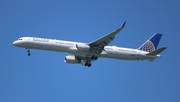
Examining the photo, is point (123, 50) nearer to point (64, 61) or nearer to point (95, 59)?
point (95, 59)

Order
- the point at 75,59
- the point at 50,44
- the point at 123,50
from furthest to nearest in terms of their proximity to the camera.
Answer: the point at 75,59 → the point at 123,50 → the point at 50,44

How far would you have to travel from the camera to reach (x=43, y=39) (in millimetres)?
48406

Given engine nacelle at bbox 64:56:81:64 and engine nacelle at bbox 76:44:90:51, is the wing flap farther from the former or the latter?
engine nacelle at bbox 64:56:81:64

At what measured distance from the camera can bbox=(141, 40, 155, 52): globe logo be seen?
181 ft

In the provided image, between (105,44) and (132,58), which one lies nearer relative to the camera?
(105,44)

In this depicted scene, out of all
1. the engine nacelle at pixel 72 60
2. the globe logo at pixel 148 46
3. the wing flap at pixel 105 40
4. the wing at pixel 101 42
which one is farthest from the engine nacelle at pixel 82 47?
the globe logo at pixel 148 46

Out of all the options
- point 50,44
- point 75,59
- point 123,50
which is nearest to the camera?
point 50,44

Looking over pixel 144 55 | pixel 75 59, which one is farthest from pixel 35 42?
pixel 144 55

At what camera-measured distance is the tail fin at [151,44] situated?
55263 millimetres

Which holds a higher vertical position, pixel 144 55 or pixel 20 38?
pixel 20 38

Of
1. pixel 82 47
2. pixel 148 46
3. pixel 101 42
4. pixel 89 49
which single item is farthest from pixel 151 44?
pixel 82 47

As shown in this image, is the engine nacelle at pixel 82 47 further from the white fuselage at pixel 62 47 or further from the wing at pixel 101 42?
the wing at pixel 101 42

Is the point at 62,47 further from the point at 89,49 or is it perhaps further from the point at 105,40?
the point at 105,40

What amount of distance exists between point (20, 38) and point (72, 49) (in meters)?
8.62
